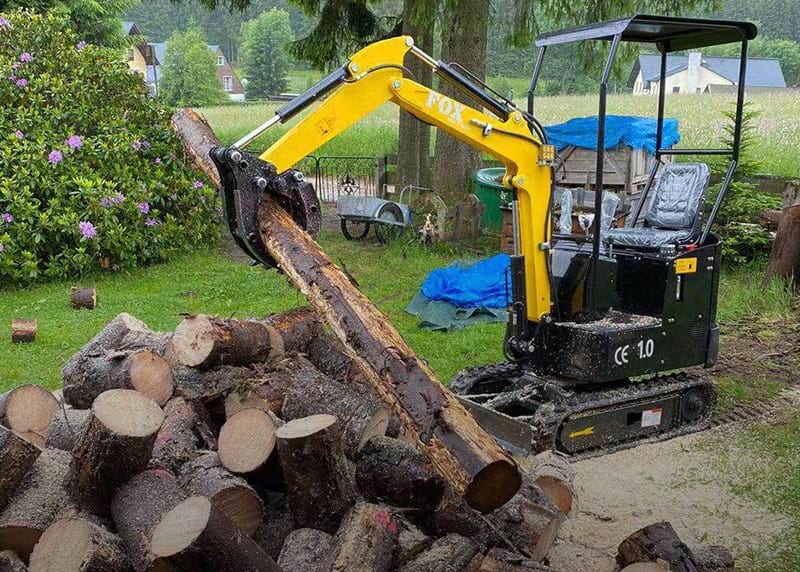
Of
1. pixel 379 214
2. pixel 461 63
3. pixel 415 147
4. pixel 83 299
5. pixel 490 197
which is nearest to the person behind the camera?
pixel 83 299

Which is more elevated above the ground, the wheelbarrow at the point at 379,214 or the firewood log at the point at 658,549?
the wheelbarrow at the point at 379,214

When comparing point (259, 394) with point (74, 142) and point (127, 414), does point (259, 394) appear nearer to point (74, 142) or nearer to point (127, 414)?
point (127, 414)

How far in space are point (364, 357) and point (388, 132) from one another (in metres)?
21.5

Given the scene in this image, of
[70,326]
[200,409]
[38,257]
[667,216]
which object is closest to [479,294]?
[667,216]

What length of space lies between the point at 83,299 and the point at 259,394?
516cm

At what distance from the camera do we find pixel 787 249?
9461mm

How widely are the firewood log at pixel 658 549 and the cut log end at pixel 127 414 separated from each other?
231cm

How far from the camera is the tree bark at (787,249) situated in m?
9.36

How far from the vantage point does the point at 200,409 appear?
4.70 m

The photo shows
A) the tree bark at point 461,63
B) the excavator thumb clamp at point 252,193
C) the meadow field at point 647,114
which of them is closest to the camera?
the excavator thumb clamp at point 252,193

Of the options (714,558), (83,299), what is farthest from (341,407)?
(83,299)

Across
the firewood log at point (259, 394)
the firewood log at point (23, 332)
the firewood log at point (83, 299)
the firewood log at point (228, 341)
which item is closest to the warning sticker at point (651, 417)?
→ the firewood log at point (228, 341)

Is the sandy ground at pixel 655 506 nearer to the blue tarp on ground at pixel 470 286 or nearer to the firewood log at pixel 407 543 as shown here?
the firewood log at pixel 407 543

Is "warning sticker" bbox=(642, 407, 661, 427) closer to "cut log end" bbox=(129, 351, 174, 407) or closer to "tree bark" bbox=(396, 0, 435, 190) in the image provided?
"cut log end" bbox=(129, 351, 174, 407)
